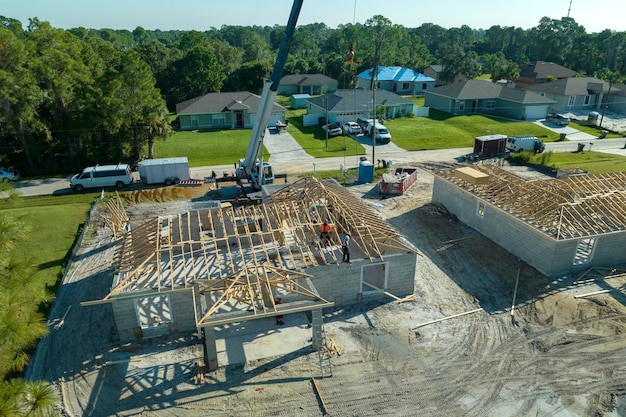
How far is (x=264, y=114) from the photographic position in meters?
28.5

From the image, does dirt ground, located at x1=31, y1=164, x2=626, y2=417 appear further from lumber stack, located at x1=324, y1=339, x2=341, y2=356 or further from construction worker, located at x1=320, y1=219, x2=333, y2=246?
construction worker, located at x1=320, y1=219, x2=333, y2=246

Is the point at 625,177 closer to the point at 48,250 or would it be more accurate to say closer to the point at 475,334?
the point at 475,334

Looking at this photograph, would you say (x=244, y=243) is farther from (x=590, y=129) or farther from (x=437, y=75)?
(x=437, y=75)

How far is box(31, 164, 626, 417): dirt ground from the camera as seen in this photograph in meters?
13.9

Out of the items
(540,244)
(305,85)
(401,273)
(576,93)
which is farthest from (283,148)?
(576,93)

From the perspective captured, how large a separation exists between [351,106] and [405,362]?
136ft

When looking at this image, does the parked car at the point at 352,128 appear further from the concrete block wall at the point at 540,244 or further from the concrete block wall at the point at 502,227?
the concrete block wall at the point at 540,244

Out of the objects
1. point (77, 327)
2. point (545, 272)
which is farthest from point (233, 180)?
point (545, 272)

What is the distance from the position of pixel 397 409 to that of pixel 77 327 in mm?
12819

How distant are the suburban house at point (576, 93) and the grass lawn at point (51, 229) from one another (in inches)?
2387

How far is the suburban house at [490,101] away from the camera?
188 feet

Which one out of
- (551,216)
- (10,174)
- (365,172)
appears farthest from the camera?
(10,174)

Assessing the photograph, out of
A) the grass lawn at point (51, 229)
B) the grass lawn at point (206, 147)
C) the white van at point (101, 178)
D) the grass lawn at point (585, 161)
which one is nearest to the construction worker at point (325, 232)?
the grass lawn at point (51, 229)

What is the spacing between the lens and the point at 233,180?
33.4 meters
